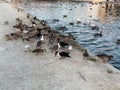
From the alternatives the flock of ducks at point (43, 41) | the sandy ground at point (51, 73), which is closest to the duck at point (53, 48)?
the flock of ducks at point (43, 41)

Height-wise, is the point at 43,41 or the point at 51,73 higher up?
the point at 43,41

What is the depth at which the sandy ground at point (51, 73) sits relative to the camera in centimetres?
1730

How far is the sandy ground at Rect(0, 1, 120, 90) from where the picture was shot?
17297 millimetres

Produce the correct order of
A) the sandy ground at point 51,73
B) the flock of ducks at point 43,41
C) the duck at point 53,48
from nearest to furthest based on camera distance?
the sandy ground at point 51,73
the flock of ducks at point 43,41
the duck at point 53,48

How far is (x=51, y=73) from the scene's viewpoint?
763 inches

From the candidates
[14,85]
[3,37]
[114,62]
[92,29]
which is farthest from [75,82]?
[92,29]

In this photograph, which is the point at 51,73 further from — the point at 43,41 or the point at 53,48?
the point at 43,41

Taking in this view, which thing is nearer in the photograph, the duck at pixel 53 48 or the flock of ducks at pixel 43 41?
the flock of ducks at pixel 43 41

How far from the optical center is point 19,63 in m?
21.5

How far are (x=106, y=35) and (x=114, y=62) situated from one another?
490 inches

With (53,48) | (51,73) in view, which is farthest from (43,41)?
(51,73)

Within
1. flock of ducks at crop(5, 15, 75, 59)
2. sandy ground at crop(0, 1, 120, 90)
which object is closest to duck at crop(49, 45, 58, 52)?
flock of ducks at crop(5, 15, 75, 59)

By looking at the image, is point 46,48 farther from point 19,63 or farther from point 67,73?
point 67,73

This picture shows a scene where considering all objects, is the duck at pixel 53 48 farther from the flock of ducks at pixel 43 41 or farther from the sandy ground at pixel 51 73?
the sandy ground at pixel 51 73
